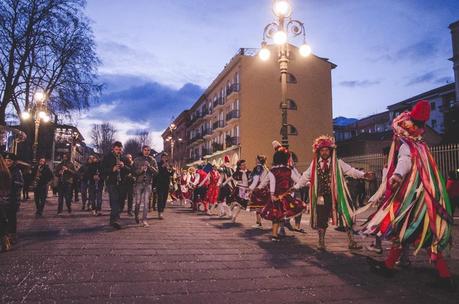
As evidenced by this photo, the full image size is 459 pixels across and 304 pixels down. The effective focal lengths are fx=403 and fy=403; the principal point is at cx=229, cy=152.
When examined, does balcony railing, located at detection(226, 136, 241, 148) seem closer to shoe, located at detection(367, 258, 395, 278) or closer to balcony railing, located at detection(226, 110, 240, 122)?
balcony railing, located at detection(226, 110, 240, 122)

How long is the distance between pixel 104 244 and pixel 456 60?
142 feet

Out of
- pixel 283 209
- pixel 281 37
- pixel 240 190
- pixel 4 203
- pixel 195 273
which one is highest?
pixel 281 37

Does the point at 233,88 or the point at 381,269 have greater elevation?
the point at 233,88

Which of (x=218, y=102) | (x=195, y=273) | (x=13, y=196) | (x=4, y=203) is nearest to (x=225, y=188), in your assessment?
(x=13, y=196)

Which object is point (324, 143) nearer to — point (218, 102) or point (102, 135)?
point (218, 102)

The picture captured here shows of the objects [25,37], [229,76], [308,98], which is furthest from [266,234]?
[229,76]

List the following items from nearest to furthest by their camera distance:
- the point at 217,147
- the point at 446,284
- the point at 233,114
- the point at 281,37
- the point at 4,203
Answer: the point at 446,284 < the point at 4,203 < the point at 281,37 < the point at 233,114 < the point at 217,147

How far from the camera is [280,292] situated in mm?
3986

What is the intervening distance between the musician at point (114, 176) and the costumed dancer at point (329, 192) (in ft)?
14.9

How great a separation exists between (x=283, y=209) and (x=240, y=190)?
3900 millimetres

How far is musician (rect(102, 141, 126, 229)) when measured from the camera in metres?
9.04

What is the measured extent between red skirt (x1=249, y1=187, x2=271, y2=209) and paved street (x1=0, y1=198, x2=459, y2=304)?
2.41m

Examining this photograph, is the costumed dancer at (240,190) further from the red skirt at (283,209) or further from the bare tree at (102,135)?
the bare tree at (102,135)

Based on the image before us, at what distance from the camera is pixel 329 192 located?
6484 mm
